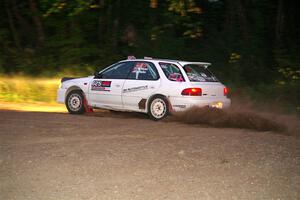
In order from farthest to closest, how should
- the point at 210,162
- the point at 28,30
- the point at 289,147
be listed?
the point at 28,30, the point at 289,147, the point at 210,162

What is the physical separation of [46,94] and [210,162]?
11634 mm

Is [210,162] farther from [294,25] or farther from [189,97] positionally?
[294,25]

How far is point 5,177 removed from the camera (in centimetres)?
721

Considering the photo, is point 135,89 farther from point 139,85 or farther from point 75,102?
point 75,102

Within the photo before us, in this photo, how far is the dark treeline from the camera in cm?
1964

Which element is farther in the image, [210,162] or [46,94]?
[46,94]

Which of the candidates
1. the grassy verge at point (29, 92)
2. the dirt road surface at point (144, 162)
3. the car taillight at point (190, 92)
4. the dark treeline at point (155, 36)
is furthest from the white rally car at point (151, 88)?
the dark treeline at point (155, 36)

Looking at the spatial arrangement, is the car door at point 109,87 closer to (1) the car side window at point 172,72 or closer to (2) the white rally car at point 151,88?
(2) the white rally car at point 151,88

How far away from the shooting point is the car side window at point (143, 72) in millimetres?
13094

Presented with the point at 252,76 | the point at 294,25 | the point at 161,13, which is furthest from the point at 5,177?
the point at 294,25

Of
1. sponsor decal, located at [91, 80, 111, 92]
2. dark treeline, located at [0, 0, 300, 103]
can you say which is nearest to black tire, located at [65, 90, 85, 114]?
sponsor decal, located at [91, 80, 111, 92]

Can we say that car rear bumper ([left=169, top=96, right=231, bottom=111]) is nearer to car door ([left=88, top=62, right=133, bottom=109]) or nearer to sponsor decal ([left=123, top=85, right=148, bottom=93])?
sponsor decal ([left=123, top=85, right=148, bottom=93])

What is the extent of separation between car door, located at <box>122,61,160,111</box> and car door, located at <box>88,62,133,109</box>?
168 mm

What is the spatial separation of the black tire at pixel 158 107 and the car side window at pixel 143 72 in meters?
0.52
